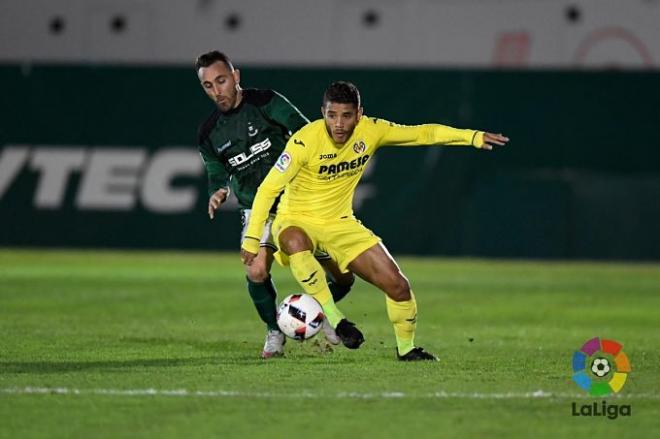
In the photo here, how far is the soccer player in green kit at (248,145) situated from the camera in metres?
10.6

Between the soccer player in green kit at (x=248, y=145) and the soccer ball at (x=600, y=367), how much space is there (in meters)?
2.08

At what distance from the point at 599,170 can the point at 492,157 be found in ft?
5.53

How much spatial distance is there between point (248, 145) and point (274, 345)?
5.12ft

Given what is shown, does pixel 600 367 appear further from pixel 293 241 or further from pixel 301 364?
pixel 293 241

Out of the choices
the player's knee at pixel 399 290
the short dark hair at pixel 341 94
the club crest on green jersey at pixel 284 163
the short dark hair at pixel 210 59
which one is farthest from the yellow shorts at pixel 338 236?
the short dark hair at pixel 210 59

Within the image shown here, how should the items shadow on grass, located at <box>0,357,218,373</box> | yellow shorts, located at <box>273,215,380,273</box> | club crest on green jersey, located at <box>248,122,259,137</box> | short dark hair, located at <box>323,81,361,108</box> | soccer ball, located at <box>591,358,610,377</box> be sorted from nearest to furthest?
soccer ball, located at <box>591,358,610,377</box>, shadow on grass, located at <box>0,357,218,373</box>, short dark hair, located at <box>323,81,361,108</box>, yellow shorts, located at <box>273,215,380,273</box>, club crest on green jersey, located at <box>248,122,259,137</box>

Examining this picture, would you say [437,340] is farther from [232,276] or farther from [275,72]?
[275,72]

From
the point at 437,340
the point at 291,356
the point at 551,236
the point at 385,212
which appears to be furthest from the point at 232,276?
the point at 291,356

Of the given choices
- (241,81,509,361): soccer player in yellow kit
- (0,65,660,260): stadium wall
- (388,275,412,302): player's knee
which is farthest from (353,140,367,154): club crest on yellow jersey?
(0,65,660,260): stadium wall

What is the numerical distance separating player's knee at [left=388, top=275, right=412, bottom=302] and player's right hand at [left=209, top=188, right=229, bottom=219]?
1.44m

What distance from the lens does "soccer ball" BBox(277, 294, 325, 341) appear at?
994 centimetres

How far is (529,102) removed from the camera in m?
22.7

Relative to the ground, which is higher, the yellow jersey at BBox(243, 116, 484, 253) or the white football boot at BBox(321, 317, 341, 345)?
the yellow jersey at BBox(243, 116, 484, 253)

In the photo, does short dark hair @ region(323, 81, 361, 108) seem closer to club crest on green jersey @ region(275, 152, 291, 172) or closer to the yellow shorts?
club crest on green jersey @ region(275, 152, 291, 172)
